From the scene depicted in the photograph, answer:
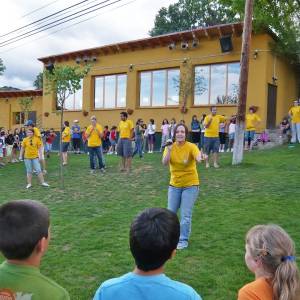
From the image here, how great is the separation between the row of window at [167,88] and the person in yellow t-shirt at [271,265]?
71.7 feet

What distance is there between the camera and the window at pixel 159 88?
26.6 m

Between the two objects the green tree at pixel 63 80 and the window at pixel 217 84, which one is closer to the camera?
the green tree at pixel 63 80

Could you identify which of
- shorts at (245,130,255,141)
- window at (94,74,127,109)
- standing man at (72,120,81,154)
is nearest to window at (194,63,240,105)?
shorts at (245,130,255,141)

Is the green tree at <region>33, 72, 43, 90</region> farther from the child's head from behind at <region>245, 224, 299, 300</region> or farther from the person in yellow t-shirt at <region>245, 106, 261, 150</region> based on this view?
the child's head from behind at <region>245, 224, 299, 300</region>

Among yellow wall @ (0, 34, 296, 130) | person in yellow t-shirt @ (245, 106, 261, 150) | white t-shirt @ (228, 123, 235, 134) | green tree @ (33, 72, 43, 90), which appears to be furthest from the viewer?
green tree @ (33, 72, 43, 90)

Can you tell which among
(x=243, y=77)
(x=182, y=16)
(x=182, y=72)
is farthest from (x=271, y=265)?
(x=182, y=16)

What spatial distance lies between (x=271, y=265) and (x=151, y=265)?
0.67 metres

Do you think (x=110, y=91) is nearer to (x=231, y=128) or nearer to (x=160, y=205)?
(x=231, y=128)

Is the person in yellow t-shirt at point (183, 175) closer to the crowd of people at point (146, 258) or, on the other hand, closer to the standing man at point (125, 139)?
the crowd of people at point (146, 258)

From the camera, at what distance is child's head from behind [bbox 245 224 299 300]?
242cm

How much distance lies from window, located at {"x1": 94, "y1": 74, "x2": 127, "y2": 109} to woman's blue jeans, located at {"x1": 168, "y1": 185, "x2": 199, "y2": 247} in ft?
73.8

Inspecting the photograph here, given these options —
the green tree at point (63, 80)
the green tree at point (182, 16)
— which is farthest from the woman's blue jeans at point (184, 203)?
the green tree at point (182, 16)

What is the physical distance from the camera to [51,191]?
1222cm

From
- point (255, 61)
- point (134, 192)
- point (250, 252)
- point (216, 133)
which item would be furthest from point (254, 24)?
point (250, 252)
